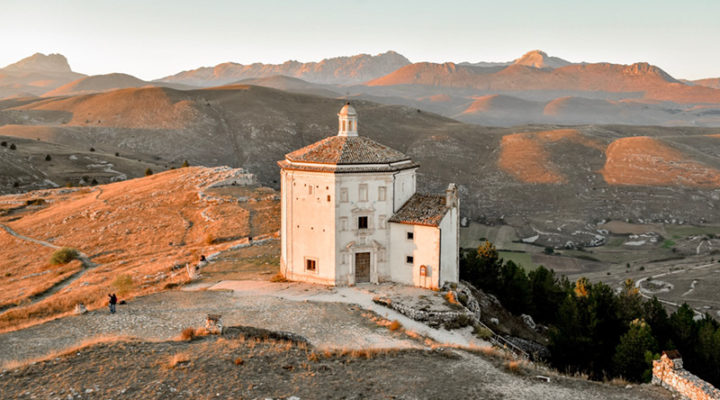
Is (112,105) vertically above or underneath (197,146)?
above

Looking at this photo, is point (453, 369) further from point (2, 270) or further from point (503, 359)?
point (2, 270)

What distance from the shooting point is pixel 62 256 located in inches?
1882

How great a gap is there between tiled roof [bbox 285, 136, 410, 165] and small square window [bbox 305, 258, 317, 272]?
6.42m

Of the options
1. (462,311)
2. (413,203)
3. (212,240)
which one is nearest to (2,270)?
(212,240)

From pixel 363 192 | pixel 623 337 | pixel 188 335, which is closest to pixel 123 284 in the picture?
pixel 188 335

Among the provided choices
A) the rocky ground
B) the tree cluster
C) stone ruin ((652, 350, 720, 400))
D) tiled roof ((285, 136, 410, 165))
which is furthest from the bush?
stone ruin ((652, 350, 720, 400))

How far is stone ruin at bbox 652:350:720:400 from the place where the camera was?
18.1 m

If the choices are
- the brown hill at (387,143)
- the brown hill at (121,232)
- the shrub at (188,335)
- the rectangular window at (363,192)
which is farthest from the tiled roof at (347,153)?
the brown hill at (387,143)

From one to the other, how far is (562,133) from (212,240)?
133317 millimetres

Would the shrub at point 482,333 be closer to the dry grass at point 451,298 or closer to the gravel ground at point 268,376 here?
the dry grass at point 451,298

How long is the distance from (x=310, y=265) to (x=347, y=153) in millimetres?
7618

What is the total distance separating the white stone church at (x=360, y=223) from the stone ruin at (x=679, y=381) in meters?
15.1

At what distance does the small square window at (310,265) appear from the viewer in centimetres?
3512

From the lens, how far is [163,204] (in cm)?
6431
